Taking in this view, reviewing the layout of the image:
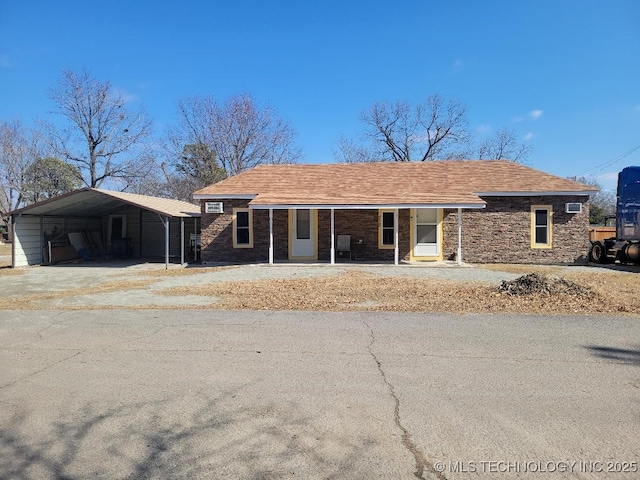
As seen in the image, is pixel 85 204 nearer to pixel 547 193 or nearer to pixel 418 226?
pixel 418 226

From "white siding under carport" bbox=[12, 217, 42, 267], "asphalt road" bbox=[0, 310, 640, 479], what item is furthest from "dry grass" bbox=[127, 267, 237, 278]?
"asphalt road" bbox=[0, 310, 640, 479]

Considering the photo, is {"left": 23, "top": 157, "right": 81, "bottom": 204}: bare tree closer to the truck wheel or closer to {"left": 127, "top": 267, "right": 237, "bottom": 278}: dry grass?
{"left": 127, "top": 267, "right": 237, "bottom": 278}: dry grass

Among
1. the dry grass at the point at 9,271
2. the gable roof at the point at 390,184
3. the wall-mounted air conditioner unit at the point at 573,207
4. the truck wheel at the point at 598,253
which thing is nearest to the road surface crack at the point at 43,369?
the gable roof at the point at 390,184

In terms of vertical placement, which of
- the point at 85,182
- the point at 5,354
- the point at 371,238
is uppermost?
the point at 85,182

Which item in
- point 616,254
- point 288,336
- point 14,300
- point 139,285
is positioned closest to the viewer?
point 288,336

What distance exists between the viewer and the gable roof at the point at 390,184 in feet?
56.9

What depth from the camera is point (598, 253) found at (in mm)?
19094

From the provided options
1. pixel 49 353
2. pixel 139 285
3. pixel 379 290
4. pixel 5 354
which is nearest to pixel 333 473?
Result: pixel 49 353

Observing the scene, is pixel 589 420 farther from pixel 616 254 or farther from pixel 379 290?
pixel 616 254

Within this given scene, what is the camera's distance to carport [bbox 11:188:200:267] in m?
18.4

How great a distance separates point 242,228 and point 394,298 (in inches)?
413

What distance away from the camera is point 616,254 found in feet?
59.0

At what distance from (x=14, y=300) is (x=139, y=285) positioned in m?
3.02

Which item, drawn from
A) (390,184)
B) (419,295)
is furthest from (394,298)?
(390,184)
